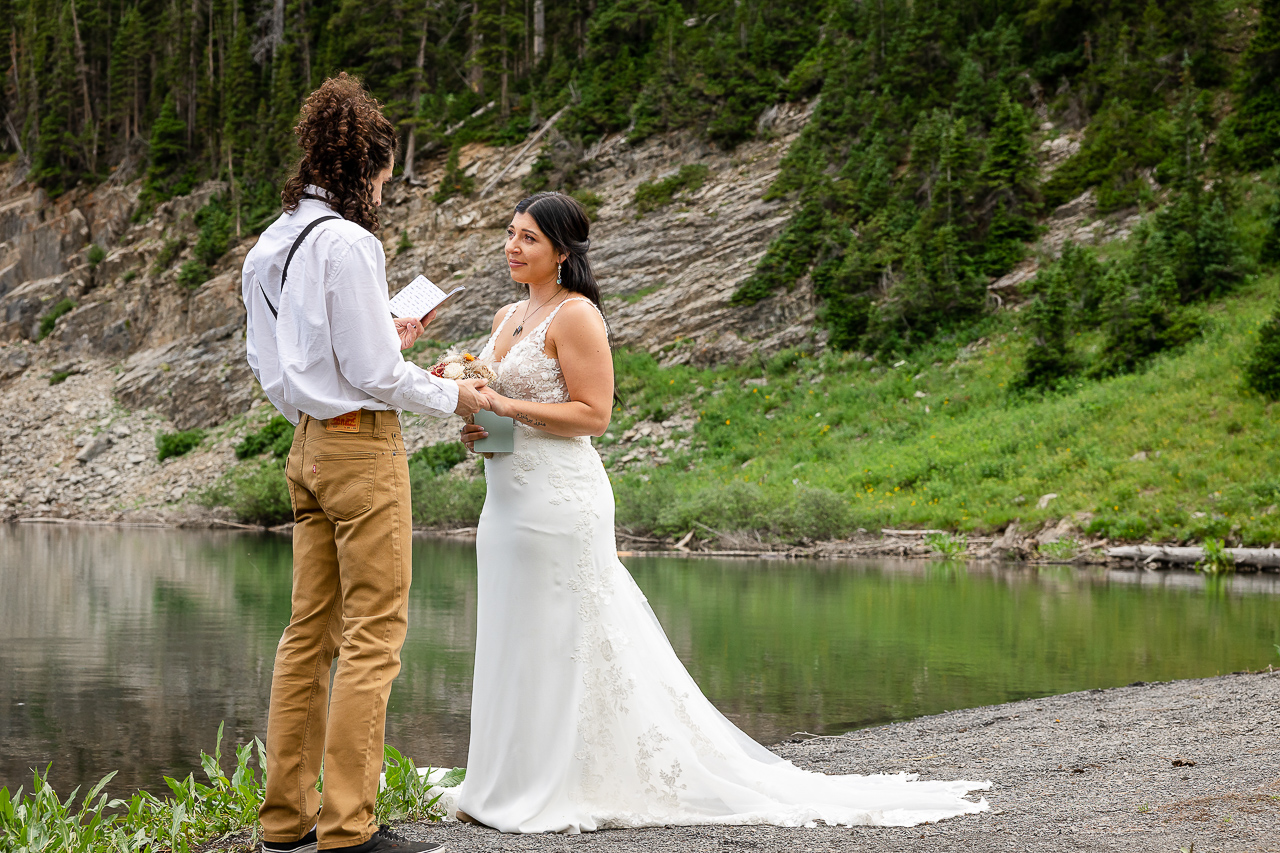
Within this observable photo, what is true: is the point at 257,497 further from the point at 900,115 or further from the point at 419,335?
the point at 419,335

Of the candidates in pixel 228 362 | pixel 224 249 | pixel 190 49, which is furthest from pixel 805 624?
pixel 190 49

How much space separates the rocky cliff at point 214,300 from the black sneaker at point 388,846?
2861 cm

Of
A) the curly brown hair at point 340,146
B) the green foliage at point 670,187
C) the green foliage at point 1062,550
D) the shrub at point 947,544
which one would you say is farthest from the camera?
the green foliage at point 670,187

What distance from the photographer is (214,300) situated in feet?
140

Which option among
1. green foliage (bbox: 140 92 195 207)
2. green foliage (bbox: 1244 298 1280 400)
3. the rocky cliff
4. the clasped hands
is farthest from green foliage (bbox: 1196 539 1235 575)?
green foliage (bbox: 140 92 195 207)

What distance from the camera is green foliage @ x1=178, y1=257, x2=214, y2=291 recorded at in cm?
4359

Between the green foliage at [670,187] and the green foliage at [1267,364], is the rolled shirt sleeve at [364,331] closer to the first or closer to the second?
the green foliage at [1267,364]

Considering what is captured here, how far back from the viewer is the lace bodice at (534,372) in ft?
14.7

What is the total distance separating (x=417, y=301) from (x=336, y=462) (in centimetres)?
84

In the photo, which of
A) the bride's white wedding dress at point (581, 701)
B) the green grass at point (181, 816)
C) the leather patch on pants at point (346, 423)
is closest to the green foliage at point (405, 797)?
the green grass at point (181, 816)

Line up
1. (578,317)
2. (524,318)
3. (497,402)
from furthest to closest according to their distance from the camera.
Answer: (524,318)
(578,317)
(497,402)

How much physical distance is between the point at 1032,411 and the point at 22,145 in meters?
52.1

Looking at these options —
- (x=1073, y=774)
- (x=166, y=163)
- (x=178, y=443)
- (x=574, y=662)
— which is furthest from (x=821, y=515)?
(x=166, y=163)

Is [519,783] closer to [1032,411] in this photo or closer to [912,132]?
[1032,411]
